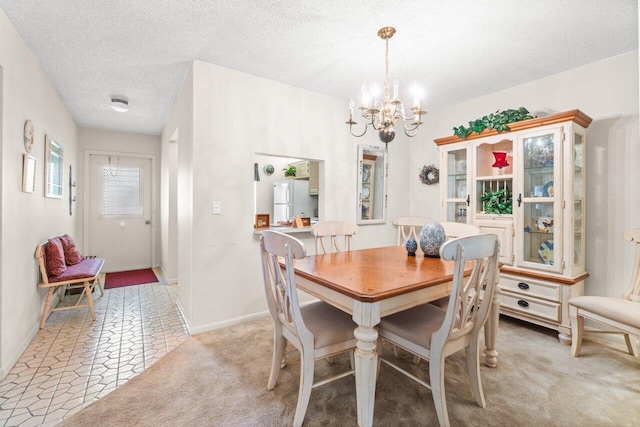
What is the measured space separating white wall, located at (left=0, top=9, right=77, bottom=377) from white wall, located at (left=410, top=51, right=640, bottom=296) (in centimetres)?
457

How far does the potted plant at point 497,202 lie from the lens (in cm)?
296

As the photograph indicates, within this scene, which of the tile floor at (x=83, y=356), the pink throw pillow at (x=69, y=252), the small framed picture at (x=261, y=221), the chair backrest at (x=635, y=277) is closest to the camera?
the tile floor at (x=83, y=356)

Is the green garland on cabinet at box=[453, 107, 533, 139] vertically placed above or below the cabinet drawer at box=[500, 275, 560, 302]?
above

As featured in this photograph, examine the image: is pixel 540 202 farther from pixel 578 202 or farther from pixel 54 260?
pixel 54 260

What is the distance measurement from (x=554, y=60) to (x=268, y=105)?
269cm

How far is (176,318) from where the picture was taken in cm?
301

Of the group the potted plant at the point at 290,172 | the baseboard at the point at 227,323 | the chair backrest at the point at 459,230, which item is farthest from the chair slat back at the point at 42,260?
the chair backrest at the point at 459,230

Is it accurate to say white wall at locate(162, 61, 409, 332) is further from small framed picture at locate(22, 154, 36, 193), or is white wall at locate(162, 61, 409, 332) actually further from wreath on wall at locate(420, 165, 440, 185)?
wreath on wall at locate(420, 165, 440, 185)

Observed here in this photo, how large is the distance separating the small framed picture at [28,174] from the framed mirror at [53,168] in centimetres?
45

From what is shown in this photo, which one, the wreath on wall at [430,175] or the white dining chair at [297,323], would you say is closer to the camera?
the white dining chair at [297,323]

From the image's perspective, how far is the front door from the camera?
4.91 metres

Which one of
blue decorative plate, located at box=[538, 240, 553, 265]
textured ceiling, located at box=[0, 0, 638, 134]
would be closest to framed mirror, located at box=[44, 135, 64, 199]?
textured ceiling, located at box=[0, 0, 638, 134]

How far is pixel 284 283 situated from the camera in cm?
157

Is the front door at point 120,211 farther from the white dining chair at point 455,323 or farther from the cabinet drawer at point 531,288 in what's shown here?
the cabinet drawer at point 531,288
